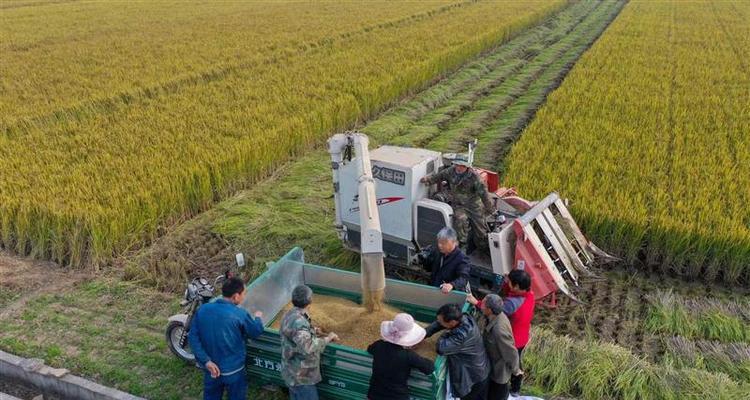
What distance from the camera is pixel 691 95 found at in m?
13.0

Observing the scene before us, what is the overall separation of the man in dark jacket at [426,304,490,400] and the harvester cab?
1802 mm

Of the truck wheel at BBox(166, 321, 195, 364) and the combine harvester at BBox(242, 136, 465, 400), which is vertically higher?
the combine harvester at BBox(242, 136, 465, 400)

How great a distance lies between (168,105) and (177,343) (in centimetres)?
825

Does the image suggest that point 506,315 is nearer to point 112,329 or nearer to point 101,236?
point 112,329

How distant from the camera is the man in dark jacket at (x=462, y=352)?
4.34 meters

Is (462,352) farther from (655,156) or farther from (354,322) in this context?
(655,156)

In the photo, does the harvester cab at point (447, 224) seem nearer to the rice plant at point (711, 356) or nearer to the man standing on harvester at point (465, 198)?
the man standing on harvester at point (465, 198)

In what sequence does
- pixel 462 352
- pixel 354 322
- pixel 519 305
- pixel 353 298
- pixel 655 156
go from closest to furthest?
pixel 462 352 < pixel 519 305 < pixel 354 322 < pixel 353 298 < pixel 655 156

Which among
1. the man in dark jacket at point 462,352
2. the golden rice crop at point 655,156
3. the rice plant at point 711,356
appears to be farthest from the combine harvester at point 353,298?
the golden rice crop at point 655,156

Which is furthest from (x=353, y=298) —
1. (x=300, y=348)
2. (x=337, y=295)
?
(x=300, y=348)

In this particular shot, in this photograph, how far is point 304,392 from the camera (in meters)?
4.68

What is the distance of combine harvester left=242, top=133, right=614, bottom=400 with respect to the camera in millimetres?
4863

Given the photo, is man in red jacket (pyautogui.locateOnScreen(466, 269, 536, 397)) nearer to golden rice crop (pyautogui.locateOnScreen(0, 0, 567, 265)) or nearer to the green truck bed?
the green truck bed

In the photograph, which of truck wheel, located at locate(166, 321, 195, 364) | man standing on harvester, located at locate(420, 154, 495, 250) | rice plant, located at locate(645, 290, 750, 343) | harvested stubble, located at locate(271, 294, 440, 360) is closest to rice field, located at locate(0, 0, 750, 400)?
rice plant, located at locate(645, 290, 750, 343)
